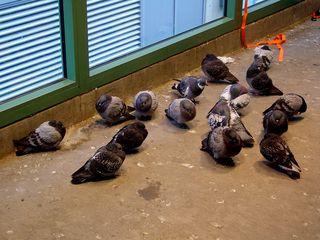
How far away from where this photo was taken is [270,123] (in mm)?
3781

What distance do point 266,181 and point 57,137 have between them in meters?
1.30

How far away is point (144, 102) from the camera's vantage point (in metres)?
3.99

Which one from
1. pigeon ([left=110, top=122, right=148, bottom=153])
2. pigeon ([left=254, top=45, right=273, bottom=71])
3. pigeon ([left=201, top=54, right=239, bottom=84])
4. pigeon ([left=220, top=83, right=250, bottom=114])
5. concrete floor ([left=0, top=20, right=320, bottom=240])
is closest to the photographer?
concrete floor ([left=0, top=20, right=320, bottom=240])

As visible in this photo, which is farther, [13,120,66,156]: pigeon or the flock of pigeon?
[13,120,66,156]: pigeon

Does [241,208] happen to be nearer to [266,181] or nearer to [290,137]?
[266,181]

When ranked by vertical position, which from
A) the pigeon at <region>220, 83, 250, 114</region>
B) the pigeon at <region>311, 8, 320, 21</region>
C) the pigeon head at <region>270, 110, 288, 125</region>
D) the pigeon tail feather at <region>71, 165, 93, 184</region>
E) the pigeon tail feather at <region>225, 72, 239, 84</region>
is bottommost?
the pigeon at <region>311, 8, 320, 21</region>

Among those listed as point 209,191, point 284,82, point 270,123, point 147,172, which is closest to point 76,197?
point 147,172

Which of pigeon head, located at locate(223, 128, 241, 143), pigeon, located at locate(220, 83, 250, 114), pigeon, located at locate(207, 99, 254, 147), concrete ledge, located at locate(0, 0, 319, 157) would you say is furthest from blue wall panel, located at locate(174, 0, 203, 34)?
pigeon head, located at locate(223, 128, 241, 143)

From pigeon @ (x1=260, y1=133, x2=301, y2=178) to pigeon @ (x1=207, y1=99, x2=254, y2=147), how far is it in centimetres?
29

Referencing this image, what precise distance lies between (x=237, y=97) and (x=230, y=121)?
49cm

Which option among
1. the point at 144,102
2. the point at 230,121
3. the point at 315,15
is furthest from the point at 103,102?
the point at 315,15

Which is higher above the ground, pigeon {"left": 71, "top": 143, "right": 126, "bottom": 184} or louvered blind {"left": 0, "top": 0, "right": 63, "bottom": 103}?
louvered blind {"left": 0, "top": 0, "right": 63, "bottom": 103}

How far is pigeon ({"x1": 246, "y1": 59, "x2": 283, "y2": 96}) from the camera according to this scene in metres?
4.52

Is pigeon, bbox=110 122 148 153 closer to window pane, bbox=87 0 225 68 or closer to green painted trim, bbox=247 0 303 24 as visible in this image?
window pane, bbox=87 0 225 68
